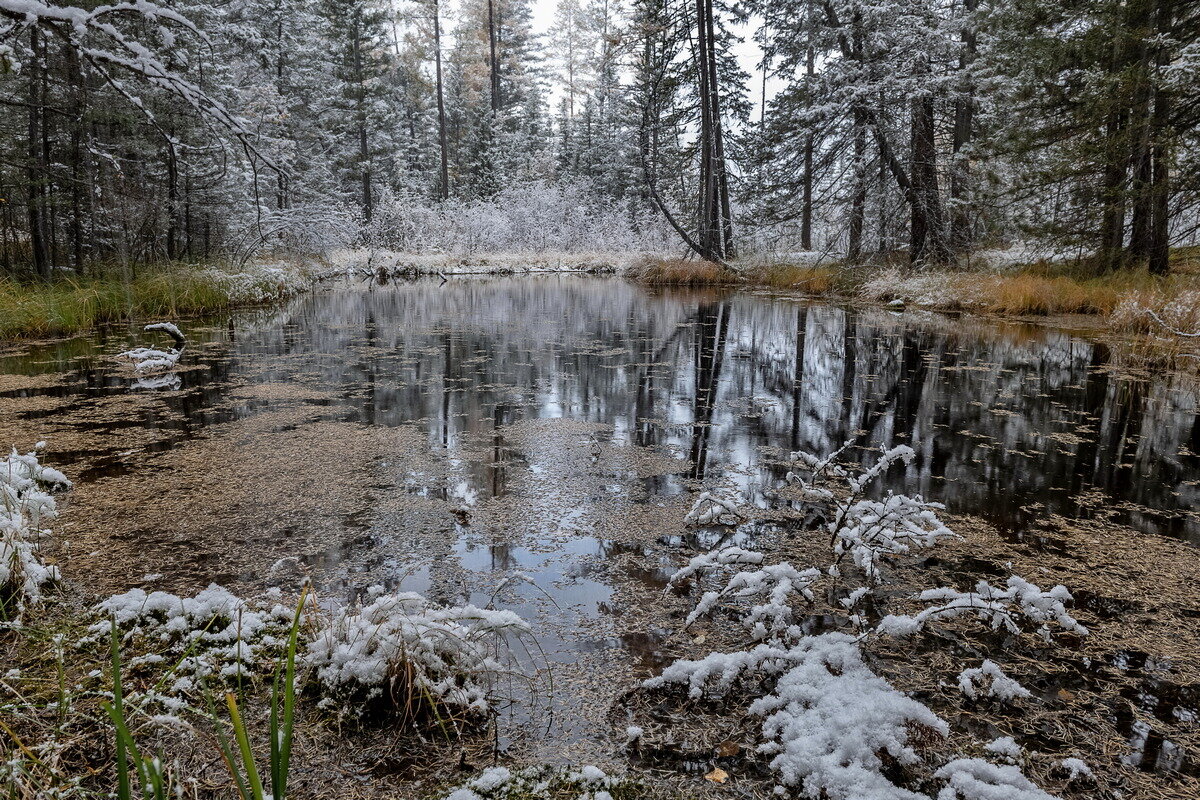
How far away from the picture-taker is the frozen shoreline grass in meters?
7.83

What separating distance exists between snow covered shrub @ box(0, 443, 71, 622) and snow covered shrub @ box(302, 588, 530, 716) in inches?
37.5

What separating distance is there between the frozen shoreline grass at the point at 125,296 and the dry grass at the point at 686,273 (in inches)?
355

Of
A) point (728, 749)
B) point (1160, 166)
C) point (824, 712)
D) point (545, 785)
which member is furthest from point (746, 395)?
point (1160, 166)

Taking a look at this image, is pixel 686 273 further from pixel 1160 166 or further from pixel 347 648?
pixel 347 648

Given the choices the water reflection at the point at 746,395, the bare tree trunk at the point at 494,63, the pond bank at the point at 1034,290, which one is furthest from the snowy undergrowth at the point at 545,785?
the bare tree trunk at the point at 494,63

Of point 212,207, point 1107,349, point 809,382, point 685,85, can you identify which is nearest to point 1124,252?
point 1107,349

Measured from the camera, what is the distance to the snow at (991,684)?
1.71m

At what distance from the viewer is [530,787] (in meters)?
1.42

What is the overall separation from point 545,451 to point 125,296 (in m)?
8.00

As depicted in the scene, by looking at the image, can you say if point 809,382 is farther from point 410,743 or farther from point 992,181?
point 992,181

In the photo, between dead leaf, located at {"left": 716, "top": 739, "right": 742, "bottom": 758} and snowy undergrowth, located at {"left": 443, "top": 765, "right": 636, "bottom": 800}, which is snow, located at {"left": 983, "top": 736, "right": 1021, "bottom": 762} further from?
snowy undergrowth, located at {"left": 443, "top": 765, "right": 636, "bottom": 800}

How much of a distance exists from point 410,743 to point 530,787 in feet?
1.12

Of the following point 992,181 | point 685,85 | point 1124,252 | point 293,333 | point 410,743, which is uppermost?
point 685,85

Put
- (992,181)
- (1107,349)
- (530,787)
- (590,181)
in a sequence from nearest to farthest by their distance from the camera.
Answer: (530,787)
(1107,349)
(992,181)
(590,181)
